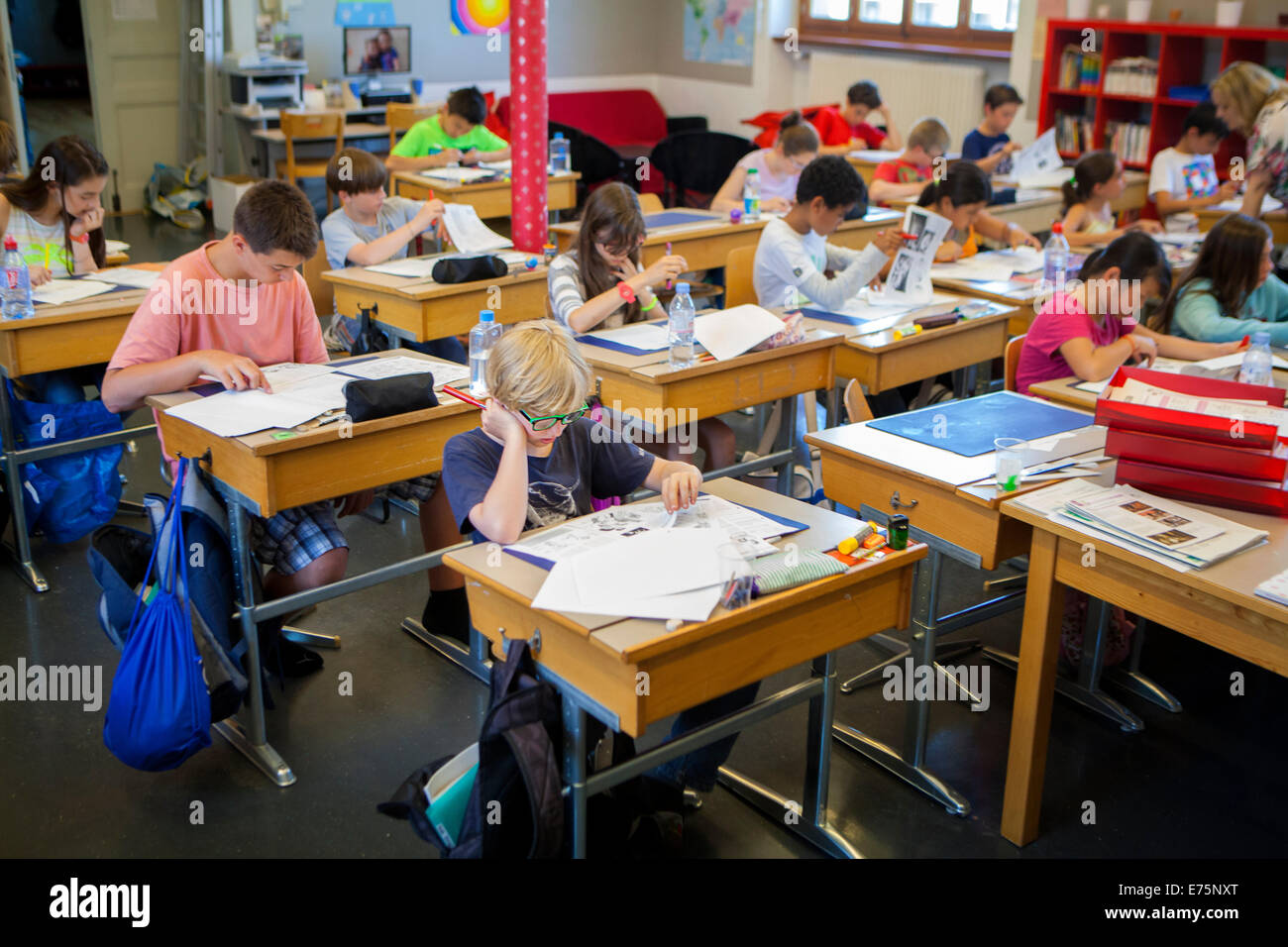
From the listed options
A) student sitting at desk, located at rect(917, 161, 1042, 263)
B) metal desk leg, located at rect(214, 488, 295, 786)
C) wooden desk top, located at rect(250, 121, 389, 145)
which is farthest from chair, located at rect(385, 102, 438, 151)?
metal desk leg, located at rect(214, 488, 295, 786)

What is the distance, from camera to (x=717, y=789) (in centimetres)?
264

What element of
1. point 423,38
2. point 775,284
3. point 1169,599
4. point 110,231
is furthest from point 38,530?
point 423,38

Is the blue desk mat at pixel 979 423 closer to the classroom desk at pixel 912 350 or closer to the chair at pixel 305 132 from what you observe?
the classroom desk at pixel 912 350

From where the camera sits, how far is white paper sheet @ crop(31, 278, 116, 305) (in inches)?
141

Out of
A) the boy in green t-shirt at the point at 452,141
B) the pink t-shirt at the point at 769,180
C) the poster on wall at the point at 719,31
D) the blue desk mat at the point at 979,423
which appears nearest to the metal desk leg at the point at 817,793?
the blue desk mat at the point at 979,423

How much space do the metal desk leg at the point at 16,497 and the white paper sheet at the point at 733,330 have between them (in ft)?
6.71

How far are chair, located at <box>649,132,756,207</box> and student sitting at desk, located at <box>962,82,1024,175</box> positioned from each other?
210 cm

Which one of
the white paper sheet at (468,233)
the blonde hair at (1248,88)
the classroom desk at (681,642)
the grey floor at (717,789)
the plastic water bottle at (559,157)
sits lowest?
the grey floor at (717,789)

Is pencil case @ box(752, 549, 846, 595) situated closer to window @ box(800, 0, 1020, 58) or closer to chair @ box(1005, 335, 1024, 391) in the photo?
chair @ box(1005, 335, 1024, 391)

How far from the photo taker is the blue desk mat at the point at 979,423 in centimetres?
267

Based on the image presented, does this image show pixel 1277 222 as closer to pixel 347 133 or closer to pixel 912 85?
pixel 912 85

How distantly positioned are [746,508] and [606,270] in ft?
4.89

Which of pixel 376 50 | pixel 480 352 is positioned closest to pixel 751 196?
pixel 480 352

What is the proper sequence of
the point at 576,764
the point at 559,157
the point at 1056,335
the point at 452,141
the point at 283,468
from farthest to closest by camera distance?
1. the point at 559,157
2. the point at 452,141
3. the point at 1056,335
4. the point at 283,468
5. the point at 576,764
